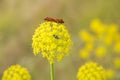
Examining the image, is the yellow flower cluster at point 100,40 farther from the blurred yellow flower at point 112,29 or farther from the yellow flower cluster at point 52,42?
the yellow flower cluster at point 52,42

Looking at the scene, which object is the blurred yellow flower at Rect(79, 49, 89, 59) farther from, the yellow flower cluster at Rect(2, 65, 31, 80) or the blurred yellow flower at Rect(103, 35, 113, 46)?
→ the yellow flower cluster at Rect(2, 65, 31, 80)

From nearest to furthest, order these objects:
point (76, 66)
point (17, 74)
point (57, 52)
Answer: point (57, 52), point (17, 74), point (76, 66)

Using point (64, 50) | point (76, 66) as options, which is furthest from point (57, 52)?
point (76, 66)

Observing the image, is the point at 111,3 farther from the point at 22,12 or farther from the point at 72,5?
the point at 22,12

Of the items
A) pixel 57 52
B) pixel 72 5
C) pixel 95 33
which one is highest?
pixel 72 5

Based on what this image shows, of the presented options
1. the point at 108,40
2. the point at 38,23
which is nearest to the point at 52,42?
the point at 108,40

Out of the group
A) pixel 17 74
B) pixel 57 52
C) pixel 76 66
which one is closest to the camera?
pixel 57 52

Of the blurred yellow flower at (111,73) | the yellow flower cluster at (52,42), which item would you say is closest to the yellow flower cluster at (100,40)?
the blurred yellow flower at (111,73)

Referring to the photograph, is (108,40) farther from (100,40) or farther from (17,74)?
(17,74)
